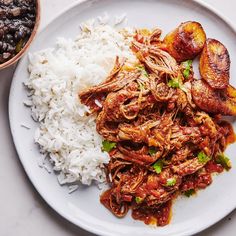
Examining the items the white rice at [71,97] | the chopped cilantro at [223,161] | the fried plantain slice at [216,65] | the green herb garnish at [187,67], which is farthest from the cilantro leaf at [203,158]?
the white rice at [71,97]

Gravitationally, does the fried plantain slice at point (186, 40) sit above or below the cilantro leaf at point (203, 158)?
above

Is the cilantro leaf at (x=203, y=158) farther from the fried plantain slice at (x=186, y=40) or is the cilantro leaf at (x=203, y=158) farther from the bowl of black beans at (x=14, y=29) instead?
the bowl of black beans at (x=14, y=29)

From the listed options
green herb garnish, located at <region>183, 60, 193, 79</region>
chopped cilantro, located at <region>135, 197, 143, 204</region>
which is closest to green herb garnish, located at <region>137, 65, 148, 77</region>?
green herb garnish, located at <region>183, 60, 193, 79</region>

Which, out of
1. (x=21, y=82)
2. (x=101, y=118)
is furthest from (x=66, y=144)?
(x=21, y=82)

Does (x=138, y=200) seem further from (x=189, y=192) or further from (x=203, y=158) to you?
(x=203, y=158)

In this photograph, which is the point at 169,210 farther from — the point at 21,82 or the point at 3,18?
the point at 3,18

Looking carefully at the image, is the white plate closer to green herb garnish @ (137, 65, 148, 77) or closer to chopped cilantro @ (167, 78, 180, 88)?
green herb garnish @ (137, 65, 148, 77)
